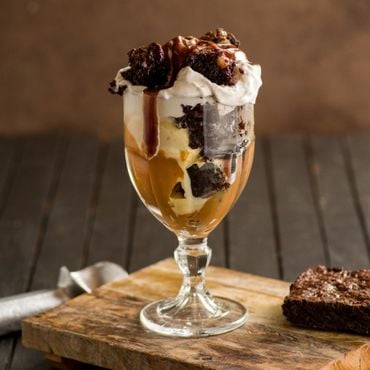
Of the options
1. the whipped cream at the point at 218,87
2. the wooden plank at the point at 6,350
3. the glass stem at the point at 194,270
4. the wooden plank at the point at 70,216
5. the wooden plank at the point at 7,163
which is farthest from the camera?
the wooden plank at the point at 7,163

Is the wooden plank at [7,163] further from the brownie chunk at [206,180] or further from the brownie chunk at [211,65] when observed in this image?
the brownie chunk at [211,65]

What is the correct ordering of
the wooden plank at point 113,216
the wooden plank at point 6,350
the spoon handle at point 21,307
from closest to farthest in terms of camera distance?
1. the wooden plank at point 6,350
2. the spoon handle at point 21,307
3. the wooden plank at point 113,216

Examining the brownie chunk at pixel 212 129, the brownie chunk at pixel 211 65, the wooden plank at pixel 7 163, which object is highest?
the brownie chunk at pixel 211 65

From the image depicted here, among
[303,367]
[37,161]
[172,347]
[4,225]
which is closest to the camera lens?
[303,367]

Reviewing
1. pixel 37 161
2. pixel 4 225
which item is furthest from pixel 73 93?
pixel 4 225

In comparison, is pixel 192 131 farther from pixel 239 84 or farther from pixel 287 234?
pixel 287 234

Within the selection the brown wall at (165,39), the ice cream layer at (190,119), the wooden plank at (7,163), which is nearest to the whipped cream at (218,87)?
the ice cream layer at (190,119)
